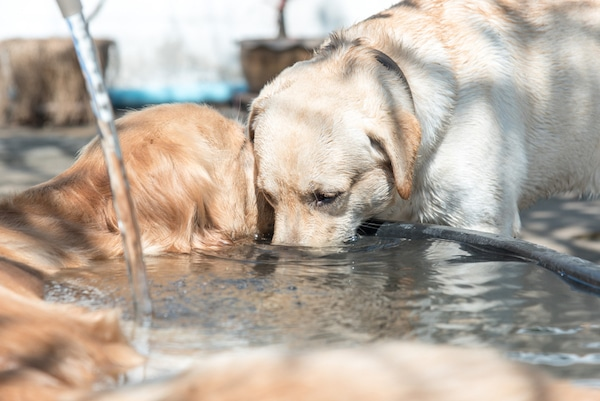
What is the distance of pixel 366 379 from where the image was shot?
42.4 inches

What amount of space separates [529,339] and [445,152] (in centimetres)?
187

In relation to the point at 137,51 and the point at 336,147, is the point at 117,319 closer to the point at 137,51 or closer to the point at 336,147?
the point at 336,147

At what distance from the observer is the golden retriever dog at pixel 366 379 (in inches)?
41.3

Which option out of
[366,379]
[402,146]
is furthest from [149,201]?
[366,379]

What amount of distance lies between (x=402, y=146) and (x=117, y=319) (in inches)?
66.2

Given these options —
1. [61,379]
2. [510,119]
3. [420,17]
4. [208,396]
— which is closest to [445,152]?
[510,119]

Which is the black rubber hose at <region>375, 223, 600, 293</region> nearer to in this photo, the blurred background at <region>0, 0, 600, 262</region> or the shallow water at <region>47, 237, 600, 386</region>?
the shallow water at <region>47, 237, 600, 386</region>

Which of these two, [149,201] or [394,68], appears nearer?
[149,201]

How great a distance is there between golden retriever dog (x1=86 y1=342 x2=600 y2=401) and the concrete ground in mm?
3313

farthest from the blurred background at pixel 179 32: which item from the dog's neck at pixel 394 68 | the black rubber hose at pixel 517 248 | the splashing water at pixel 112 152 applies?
the splashing water at pixel 112 152

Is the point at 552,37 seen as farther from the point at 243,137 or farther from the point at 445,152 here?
the point at 243,137

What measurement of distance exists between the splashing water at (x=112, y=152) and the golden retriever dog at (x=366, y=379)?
1.10 meters

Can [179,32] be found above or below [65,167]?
above

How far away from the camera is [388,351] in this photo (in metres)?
1.17
